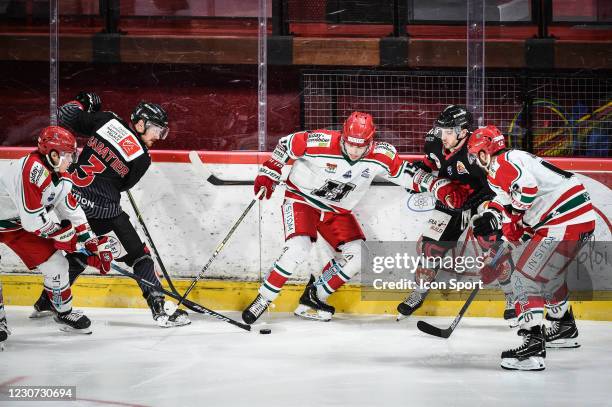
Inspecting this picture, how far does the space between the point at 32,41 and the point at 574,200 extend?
11.4ft

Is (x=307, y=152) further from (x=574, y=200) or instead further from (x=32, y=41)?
(x=32, y=41)

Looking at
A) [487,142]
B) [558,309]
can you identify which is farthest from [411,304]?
[487,142]

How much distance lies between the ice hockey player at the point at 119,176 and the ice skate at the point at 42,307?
23 cm

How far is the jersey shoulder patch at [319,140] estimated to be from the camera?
5.14m

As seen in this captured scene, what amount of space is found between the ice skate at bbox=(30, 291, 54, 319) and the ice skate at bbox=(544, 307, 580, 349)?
8.82 feet

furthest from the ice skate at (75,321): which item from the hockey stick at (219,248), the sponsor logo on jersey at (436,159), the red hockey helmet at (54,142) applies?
the sponsor logo on jersey at (436,159)

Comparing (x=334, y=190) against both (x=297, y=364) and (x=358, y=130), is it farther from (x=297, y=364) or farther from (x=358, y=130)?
(x=297, y=364)

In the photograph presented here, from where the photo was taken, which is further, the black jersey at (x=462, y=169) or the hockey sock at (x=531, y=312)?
the black jersey at (x=462, y=169)

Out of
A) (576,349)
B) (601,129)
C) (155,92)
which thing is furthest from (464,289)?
(155,92)

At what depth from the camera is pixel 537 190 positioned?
438 cm

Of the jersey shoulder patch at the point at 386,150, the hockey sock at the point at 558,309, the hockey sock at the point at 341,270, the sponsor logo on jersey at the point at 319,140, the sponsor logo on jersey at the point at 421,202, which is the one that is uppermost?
the sponsor logo on jersey at the point at 319,140

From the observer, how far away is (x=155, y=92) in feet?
19.5

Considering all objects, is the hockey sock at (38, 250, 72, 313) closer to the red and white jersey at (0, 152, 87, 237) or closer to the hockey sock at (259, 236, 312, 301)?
the red and white jersey at (0, 152, 87, 237)

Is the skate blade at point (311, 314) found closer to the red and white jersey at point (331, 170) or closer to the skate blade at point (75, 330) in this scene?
the red and white jersey at point (331, 170)
